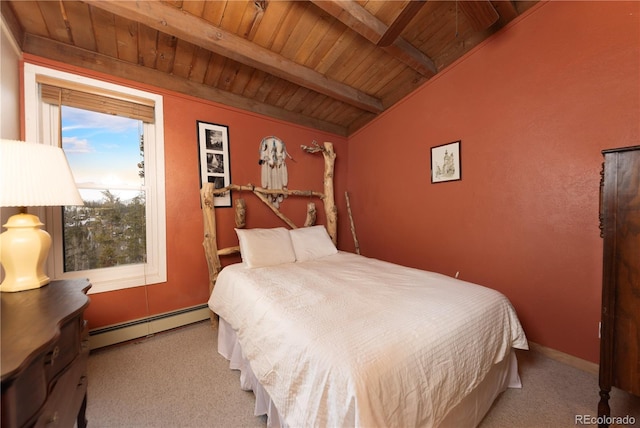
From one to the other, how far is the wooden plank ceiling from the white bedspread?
1.75 metres

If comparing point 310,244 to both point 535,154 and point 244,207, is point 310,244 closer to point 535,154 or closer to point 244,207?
point 244,207

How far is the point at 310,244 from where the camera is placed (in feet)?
8.61

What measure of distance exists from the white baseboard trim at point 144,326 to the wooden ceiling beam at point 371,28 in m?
2.93

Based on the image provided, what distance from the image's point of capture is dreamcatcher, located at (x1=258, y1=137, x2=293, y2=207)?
115 inches

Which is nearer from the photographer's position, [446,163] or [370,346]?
[370,346]

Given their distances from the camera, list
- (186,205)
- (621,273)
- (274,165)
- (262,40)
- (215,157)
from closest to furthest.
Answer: (621,273) < (262,40) < (186,205) < (215,157) < (274,165)

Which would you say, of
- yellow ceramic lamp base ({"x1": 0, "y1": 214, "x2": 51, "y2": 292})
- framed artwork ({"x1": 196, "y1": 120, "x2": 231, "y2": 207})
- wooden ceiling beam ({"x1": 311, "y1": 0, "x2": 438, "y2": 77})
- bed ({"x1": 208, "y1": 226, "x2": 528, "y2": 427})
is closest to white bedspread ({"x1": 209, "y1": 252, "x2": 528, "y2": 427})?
bed ({"x1": 208, "y1": 226, "x2": 528, "y2": 427})

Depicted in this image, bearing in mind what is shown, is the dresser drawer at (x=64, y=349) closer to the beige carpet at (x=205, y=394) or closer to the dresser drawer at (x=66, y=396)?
the dresser drawer at (x=66, y=396)

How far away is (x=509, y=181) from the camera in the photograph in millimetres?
2082

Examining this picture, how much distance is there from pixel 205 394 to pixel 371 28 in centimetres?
293

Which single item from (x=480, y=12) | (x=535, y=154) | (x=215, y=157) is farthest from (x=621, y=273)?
(x=215, y=157)

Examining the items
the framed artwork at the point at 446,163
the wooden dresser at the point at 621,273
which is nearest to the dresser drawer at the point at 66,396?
the wooden dresser at the point at 621,273

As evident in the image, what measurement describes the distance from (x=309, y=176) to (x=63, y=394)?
2833 millimetres

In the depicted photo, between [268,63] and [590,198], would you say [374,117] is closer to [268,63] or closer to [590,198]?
[268,63]
